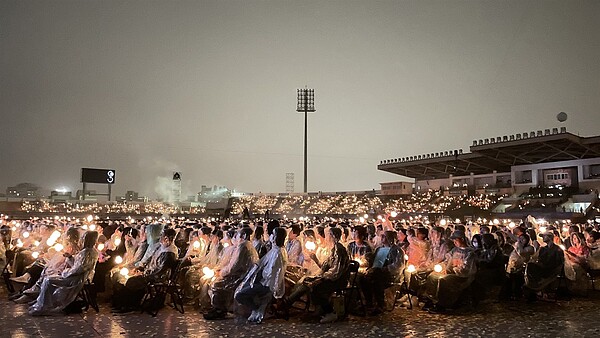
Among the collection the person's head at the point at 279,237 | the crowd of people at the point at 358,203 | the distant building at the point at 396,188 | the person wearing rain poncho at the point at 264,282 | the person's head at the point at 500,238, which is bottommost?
the person wearing rain poncho at the point at 264,282

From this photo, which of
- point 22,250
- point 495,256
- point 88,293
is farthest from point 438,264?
point 22,250

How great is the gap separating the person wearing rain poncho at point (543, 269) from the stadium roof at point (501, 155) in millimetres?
36508

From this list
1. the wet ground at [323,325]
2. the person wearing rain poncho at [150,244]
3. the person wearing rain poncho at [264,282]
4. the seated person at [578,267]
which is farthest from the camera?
the seated person at [578,267]

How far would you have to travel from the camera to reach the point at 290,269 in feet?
31.5

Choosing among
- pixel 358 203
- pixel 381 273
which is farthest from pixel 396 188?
pixel 381 273

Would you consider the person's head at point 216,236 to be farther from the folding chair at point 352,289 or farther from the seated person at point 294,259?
the folding chair at point 352,289

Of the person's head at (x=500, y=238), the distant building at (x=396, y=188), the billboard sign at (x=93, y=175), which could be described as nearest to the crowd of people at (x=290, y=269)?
the person's head at (x=500, y=238)

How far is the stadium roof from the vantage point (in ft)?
147

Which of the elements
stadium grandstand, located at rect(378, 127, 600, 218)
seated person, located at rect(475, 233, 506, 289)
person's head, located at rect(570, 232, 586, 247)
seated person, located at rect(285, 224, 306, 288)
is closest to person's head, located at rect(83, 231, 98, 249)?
seated person, located at rect(285, 224, 306, 288)

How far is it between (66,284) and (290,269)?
393cm

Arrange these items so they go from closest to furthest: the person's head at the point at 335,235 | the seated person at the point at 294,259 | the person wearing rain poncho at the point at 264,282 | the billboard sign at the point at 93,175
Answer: the person wearing rain poncho at the point at 264,282 → the person's head at the point at 335,235 → the seated person at the point at 294,259 → the billboard sign at the point at 93,175

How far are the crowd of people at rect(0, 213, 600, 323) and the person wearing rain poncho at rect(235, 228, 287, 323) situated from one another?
0.05 feet

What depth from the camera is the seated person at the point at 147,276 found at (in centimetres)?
903

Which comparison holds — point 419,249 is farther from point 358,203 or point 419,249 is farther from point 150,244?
point 358,203
